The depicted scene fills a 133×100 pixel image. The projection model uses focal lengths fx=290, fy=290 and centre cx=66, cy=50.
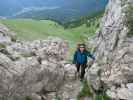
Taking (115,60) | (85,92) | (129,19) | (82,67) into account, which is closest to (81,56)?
(82,67)

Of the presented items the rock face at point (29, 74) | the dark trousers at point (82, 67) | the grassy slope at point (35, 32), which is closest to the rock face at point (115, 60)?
the dark trousers at point (82, 67)

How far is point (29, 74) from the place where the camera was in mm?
28891

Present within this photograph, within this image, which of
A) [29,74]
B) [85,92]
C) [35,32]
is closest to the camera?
[85,92]

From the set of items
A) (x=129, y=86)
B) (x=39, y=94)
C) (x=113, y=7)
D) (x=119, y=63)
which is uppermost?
(x=113, y=7)

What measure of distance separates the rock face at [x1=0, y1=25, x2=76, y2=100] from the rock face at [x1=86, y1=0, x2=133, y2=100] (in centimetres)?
495

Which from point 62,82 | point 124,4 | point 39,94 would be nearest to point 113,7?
point 124,4

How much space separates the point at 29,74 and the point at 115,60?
8879 mm

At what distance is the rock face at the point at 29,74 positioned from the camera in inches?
1061

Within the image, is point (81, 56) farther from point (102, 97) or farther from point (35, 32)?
point (35, 32)

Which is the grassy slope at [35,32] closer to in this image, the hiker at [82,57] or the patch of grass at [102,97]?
the hiker at [82,57]

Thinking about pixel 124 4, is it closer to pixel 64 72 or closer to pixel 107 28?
pixel 107 28

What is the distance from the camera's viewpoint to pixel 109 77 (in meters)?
25.0

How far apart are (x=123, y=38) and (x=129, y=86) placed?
4.61 m

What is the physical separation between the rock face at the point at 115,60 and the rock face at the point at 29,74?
4.95m
